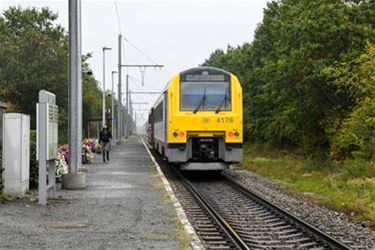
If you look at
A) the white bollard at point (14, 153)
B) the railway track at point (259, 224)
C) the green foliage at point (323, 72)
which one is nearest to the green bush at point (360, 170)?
the green foliage at point (323, 72)

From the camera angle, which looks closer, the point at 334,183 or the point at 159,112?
the point at 334,183

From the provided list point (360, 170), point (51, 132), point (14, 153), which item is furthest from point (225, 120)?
point (14, 153)

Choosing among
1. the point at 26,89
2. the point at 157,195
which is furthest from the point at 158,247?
the point at 26,89

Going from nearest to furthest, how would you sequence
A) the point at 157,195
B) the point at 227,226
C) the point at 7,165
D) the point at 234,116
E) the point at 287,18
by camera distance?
1. the point at 227,226
2. the point at 7,165
3. the point at 157,195
4. the point at 234,116
5. the point at 287,18

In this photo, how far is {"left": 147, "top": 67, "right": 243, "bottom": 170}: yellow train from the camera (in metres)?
19.7

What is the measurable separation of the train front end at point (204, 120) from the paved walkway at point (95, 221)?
122 inches

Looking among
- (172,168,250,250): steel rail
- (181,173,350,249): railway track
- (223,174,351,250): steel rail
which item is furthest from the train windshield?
(223,174,351,250): steel rail

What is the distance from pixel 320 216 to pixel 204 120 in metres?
7.90

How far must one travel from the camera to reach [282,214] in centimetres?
1237

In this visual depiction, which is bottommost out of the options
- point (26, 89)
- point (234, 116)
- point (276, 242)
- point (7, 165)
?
point (276, 242)

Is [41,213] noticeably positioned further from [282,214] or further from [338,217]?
[338,217]

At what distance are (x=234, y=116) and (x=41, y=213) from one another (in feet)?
30.4

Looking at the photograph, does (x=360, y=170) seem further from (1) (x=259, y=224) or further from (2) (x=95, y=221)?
(2) (x=95, y=221)

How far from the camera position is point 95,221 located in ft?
36.2
